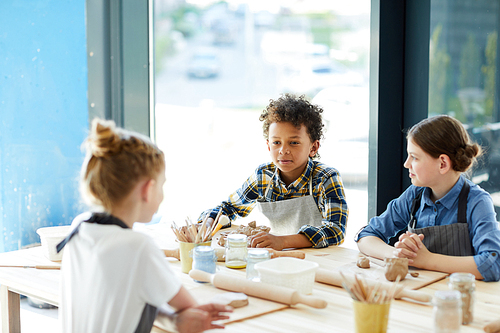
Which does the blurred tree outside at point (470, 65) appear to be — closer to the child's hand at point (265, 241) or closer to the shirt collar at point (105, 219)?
the child's hand at point (265, 241)

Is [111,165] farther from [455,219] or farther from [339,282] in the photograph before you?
[455,219]

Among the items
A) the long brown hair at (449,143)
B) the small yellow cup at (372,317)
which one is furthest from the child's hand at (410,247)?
the small yellow cup at (372,317)

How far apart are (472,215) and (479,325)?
593 millimetres

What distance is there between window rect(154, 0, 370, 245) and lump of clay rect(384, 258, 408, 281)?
1.51m

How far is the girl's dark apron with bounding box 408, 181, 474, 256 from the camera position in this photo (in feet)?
5.62

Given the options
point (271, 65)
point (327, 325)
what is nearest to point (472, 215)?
point (327, 325)

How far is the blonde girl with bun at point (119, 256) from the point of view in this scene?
1085 mm

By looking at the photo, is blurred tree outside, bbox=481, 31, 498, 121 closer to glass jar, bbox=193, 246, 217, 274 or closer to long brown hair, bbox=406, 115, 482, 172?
long brown hair, bbox=406, 115, 482, 172

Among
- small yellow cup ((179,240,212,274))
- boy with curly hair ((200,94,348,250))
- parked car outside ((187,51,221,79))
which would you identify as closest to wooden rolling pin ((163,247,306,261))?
small yellow cup ((179,240,212,274))

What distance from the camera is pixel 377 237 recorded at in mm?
1912

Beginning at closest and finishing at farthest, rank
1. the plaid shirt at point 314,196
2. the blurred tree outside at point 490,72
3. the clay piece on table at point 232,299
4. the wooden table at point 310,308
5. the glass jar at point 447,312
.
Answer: the glass jar at point 447,312, the wooden table at point 310,308, the clay piece on table at point 232,299, the plaid shirt at point 314,196, the blurred tree outside at point 490,72

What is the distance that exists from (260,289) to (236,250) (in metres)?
0.35

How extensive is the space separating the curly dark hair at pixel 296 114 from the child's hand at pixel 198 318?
1304mm

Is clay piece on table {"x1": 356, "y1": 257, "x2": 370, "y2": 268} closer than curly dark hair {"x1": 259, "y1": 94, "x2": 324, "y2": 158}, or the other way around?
clay piece on table {"x1": 356, "y1": 257, "x2": 370, "y2": 268}
